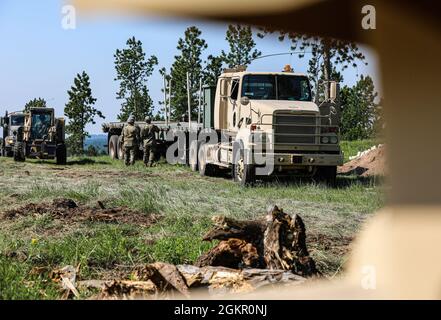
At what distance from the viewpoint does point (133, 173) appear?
6.03 m

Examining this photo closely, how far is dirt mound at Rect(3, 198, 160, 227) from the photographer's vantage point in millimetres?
3760

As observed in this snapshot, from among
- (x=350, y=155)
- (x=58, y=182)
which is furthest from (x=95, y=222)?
(x=350, y=155)

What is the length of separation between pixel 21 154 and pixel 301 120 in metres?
4.17

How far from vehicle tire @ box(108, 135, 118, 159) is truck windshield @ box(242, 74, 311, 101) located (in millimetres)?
1723

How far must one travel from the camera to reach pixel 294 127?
18.3 ft

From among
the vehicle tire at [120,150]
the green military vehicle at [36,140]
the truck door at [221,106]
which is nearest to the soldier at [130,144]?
the vehicle tire at [120,150]

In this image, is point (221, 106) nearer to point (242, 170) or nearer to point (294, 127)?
point (294, 127)

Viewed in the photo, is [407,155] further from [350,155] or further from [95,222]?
[350,155]

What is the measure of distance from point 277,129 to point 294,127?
169 millimetres

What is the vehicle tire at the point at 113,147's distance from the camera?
6768 millimetres

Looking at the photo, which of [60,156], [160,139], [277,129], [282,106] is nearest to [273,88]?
[282,106]

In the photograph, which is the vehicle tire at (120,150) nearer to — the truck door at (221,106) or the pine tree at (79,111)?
the truck door at (221,106)

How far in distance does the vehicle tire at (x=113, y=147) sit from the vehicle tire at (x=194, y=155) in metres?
0.88

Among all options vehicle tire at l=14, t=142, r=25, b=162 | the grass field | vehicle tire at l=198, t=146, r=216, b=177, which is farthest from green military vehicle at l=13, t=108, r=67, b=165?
vehicle tire at l=198, t=146, r=216, b=177
